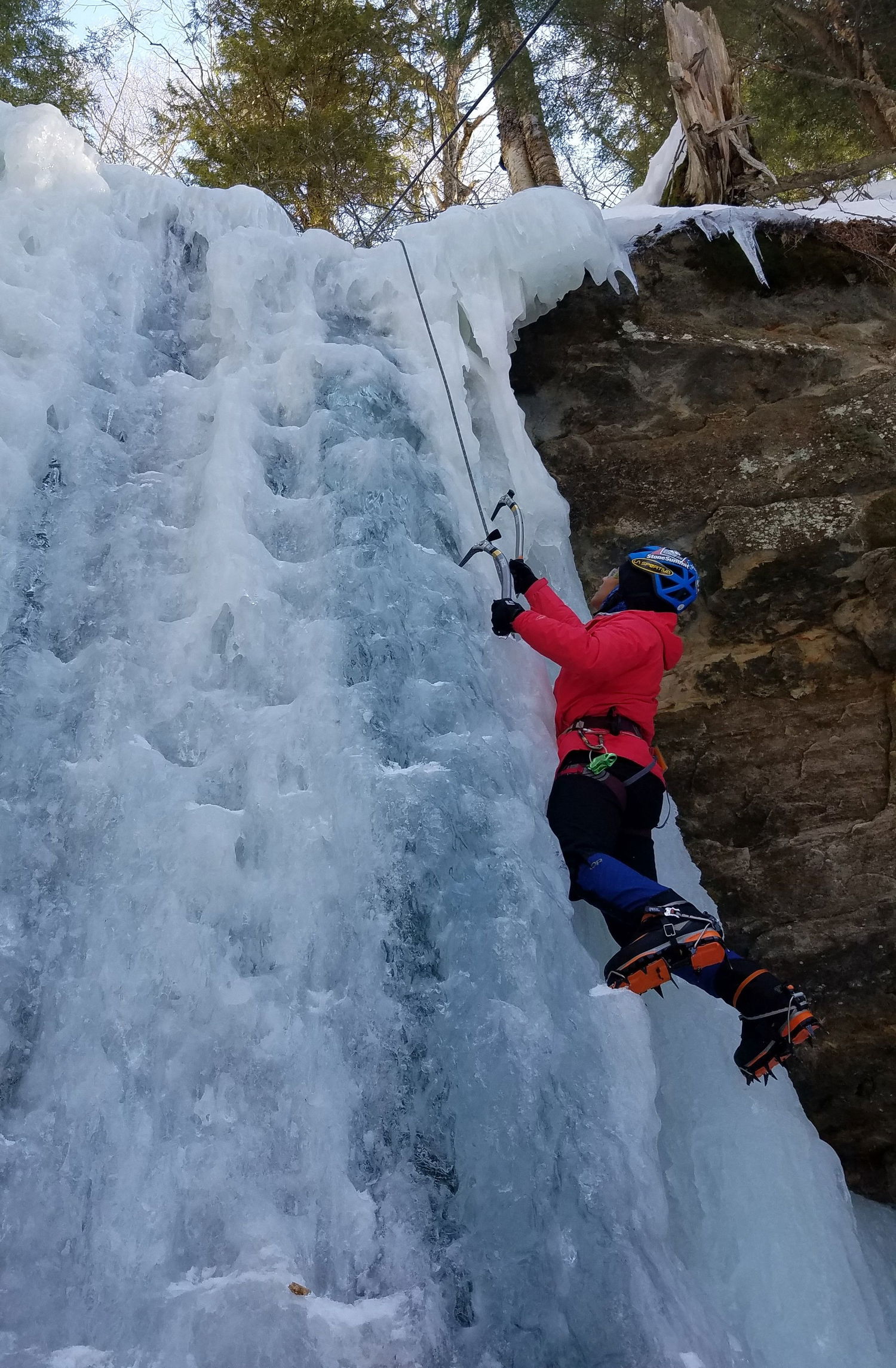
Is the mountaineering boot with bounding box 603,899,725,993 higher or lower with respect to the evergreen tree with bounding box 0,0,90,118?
lower

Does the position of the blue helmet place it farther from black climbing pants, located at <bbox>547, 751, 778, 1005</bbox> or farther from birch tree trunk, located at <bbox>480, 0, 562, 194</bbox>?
birch tree trunk, located at <bbox>480, 0, 562, 194</bbox>

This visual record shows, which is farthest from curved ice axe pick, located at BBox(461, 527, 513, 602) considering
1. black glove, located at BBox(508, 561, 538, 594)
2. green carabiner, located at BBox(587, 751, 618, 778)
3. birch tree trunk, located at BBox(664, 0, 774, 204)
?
birch tree trunk, located at BBox(664, 0, 774, 204)

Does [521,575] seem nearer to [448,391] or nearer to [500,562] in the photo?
[500,562]

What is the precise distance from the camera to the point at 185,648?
3.01 m

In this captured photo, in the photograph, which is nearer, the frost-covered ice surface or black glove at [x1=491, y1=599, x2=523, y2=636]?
the frost-covered ice surface

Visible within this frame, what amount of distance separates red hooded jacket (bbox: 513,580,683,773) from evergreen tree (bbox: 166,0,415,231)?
5594 mm

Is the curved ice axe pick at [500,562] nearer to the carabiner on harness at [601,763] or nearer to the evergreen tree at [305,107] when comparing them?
the carabiner on harness at [601,763]

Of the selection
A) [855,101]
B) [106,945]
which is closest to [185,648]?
[106,945]

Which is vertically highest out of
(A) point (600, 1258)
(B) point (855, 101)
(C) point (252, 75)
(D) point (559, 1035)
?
(C) point (252, 75)

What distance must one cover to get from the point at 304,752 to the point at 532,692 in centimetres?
89

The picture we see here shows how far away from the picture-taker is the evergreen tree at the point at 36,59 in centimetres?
773

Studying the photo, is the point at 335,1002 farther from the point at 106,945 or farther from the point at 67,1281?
the point at 67,1281

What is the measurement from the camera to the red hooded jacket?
9.76 feet

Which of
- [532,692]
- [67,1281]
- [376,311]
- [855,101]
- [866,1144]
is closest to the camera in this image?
[67,1281]
